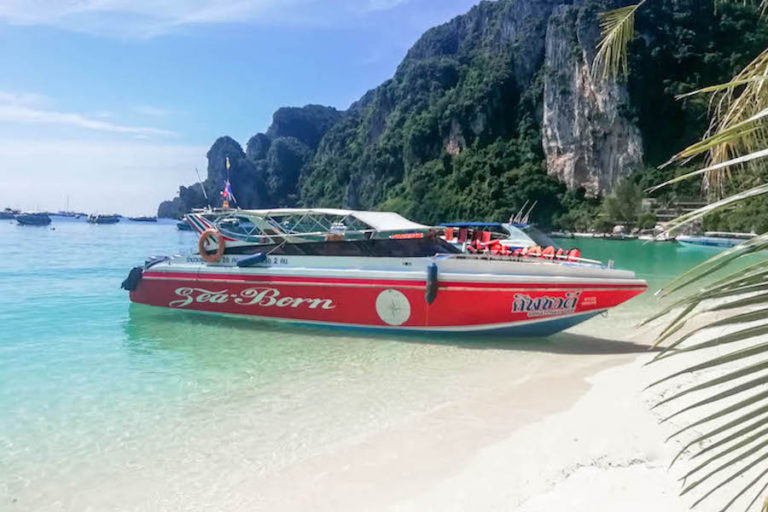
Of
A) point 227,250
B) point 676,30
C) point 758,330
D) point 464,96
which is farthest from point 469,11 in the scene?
point 758,330

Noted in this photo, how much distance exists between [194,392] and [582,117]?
258ft

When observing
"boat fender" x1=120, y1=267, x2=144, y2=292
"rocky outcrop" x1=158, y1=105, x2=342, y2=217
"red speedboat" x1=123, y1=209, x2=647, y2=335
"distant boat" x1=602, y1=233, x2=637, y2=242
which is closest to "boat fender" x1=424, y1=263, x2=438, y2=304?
"red speedboat" x1=123, y1=209, x2=647, y2=335

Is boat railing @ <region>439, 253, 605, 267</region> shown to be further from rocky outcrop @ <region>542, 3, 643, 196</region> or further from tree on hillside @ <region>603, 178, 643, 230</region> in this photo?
rocky outcrop @ <region>542, 3, 643, 196</region>

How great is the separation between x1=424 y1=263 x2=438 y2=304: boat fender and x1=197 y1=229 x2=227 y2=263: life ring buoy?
480cm

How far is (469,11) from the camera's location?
13638 centimetres

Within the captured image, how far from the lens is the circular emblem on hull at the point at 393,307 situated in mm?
9969

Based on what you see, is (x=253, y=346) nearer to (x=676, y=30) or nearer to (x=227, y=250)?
(x=227, y=250)

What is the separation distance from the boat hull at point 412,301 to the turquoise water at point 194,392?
0.38 m

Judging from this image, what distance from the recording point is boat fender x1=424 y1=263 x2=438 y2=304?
31.6 feet

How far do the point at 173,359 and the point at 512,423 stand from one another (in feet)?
19.8

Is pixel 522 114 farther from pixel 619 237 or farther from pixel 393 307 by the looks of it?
pixel 393 307

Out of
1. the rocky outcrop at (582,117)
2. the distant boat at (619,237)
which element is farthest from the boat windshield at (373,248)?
the rocky outcrop at (582,117)

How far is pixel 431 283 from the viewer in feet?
31.7

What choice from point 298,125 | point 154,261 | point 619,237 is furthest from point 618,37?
point 298,125
